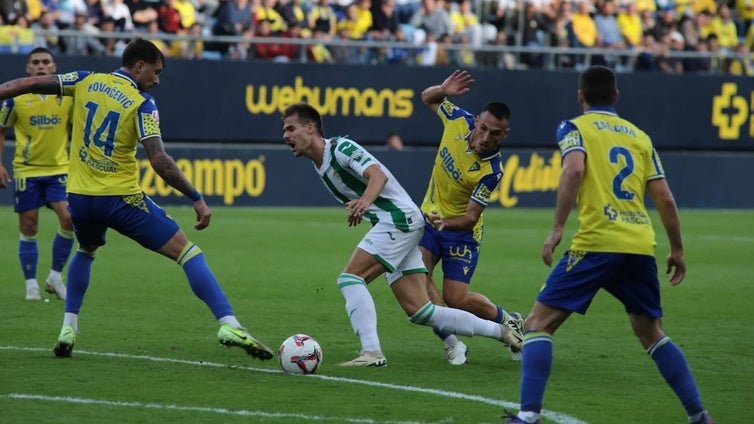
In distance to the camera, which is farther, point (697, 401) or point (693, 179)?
point (693, 179)

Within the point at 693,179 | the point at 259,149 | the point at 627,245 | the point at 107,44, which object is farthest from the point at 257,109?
the point at 627,245

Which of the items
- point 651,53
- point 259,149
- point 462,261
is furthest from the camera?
point 651,53

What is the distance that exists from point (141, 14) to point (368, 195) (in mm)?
17507

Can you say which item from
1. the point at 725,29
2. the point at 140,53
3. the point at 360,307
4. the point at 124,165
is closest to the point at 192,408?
the point at 360,307

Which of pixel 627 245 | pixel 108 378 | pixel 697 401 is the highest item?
pixel 627 245

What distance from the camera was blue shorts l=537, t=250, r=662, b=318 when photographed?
7012 millimetres

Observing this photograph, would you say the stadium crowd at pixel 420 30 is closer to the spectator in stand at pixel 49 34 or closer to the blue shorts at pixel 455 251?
the spectator in stand at pixel 49 34

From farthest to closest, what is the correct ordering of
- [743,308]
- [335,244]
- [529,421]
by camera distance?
[335,244], [743,308], [529,421]

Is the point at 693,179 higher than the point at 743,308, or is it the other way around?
the point at 743,308

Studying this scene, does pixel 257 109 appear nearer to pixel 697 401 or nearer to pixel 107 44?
pixel 107 44

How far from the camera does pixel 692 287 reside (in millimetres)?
15430

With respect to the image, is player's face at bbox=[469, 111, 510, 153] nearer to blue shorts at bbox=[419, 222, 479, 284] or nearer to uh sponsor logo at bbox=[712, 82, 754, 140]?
blue shorts at bbox=[419, 222, 479, 284]

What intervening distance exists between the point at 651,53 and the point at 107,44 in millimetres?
12943

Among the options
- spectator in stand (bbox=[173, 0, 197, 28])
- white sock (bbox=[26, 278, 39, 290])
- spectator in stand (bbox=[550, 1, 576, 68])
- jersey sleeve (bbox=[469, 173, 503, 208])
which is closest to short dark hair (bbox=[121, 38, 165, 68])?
jersey sleeve (bbox=[469, 173, 503, 208])
